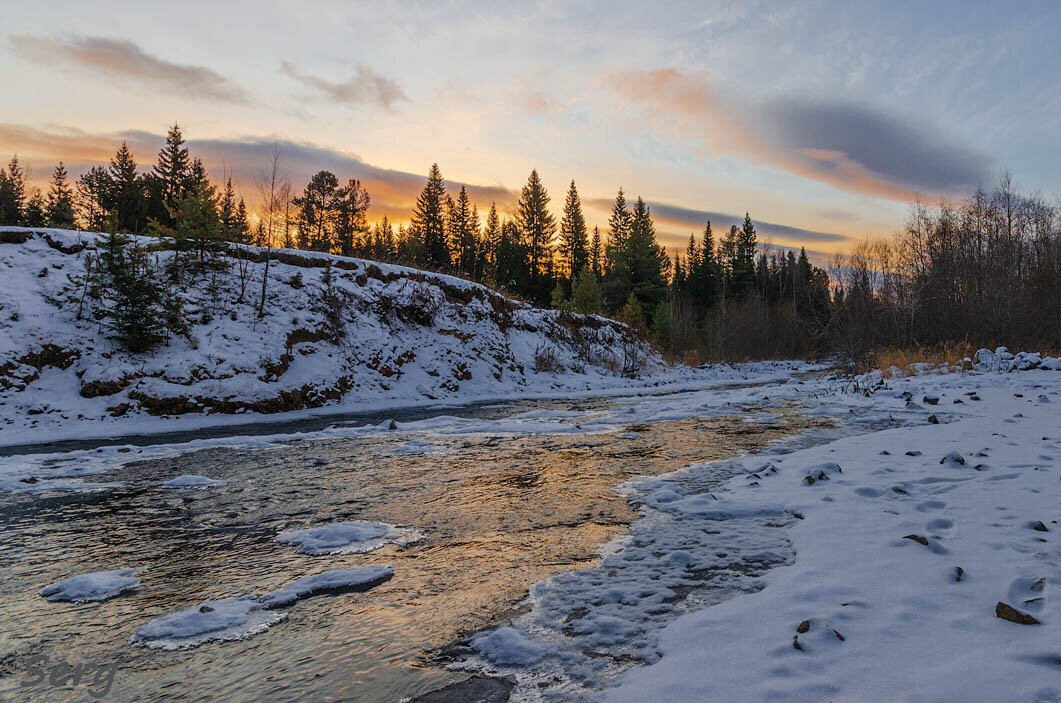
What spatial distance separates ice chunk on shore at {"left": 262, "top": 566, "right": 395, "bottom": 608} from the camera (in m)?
2.67

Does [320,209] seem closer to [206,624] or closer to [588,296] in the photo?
[588,296]

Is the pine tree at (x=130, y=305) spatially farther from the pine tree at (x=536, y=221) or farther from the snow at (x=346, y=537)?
the pine tree at (x=536, y=221)

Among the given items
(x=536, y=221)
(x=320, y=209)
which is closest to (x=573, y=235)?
(x=536, y=221)

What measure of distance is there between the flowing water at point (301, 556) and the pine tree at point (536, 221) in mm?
54474

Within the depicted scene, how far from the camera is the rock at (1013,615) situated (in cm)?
209

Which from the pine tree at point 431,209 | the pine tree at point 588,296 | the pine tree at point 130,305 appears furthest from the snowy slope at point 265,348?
the pine tree at point 431,209

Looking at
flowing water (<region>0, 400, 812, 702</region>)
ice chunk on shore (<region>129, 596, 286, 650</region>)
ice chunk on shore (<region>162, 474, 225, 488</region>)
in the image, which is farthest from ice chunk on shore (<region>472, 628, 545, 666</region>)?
ice chunk on shore (<region>162, 474, 225, 488</region>)

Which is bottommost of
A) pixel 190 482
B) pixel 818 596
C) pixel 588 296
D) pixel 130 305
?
pixel 190 482

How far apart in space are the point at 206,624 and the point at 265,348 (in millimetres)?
11409

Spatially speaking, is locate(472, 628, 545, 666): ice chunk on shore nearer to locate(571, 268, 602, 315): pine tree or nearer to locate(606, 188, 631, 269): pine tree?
locate(571, 268, 602, 315): pine tree

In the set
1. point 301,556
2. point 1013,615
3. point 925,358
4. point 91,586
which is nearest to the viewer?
point 1013,615

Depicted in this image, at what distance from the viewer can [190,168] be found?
43.4 metres

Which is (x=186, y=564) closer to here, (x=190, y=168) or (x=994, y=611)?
(x=994, y=611)

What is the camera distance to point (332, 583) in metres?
2.85
